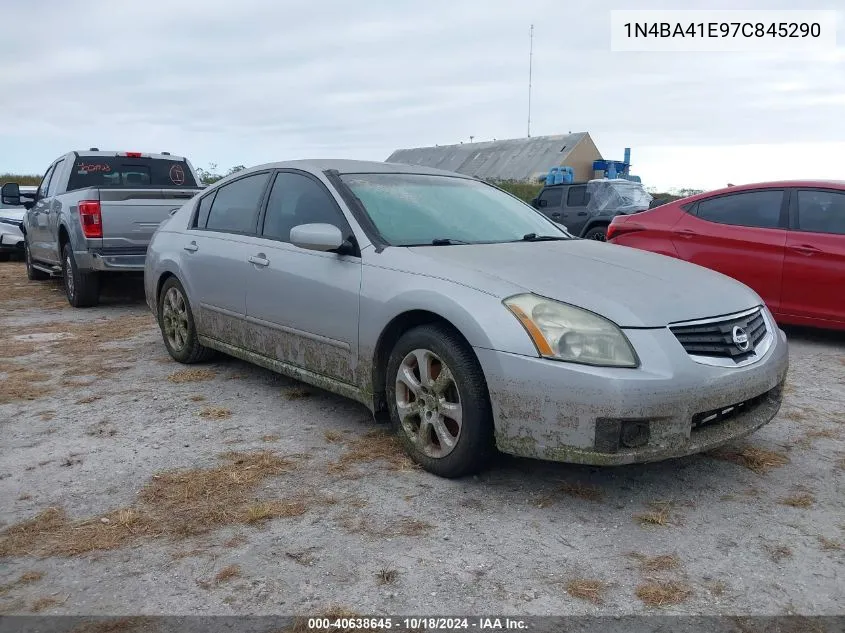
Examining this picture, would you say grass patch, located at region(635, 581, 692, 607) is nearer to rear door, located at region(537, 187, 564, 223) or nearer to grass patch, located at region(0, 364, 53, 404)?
grass patch, located at region(0, 364, 53, 404)

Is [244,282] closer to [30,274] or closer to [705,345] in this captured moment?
[705,345]

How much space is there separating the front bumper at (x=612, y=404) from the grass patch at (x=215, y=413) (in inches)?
79.1

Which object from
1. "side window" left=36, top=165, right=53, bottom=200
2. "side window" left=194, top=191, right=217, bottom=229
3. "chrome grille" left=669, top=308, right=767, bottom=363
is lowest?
"chrome grille" left=669, top=308, right=767, bottom=363

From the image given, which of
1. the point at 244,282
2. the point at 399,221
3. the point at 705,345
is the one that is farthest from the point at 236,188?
the point at 705,345

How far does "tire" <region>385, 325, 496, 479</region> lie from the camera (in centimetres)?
351

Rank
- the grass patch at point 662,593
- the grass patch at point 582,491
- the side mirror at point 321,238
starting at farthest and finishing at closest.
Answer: the side mirror at point 321,238
the grass patch at point 582,491
the grass patch at point 662,593

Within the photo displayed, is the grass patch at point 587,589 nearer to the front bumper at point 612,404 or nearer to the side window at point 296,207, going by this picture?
the front bumper at point 612,404

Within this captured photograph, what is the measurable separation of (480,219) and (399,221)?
0.57 meters

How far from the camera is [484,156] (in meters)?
49.7

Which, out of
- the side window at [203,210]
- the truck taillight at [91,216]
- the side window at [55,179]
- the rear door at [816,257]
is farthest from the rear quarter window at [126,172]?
the rear door at [816,257]

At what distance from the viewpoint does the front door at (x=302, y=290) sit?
4254 millimetres

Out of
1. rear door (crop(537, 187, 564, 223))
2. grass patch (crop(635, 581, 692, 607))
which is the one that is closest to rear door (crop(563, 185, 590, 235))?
rear door (crop(537, 187, 564, 223))

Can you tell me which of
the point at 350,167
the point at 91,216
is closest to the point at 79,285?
the point at 91,216

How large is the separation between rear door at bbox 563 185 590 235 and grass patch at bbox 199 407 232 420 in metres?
10.9
